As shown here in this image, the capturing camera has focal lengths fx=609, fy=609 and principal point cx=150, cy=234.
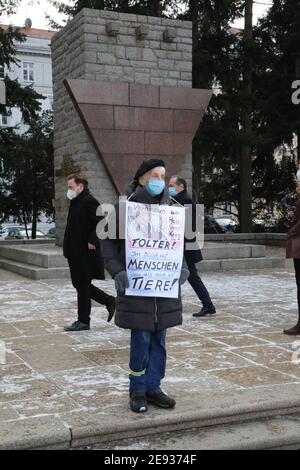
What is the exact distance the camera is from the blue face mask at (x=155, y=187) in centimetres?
426

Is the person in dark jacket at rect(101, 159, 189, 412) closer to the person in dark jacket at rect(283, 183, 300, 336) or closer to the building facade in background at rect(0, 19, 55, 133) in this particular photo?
the person in dark jacket at rect(283, 183, 300, 336)

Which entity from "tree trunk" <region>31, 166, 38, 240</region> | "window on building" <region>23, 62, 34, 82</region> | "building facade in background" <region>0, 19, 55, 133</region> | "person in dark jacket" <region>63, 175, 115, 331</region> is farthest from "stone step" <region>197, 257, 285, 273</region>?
"window on building" <region>23, 62, 34, 82</region>

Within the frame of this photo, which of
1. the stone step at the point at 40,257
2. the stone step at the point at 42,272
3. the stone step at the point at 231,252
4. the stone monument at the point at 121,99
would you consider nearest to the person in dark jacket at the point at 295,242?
the stone step at the point at 42,272

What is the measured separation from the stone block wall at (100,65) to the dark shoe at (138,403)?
9062 mm

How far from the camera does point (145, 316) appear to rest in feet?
13.7

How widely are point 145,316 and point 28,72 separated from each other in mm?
A: 55351

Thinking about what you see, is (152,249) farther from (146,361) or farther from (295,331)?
(295,331)

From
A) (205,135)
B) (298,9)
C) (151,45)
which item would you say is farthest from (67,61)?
(298,9)

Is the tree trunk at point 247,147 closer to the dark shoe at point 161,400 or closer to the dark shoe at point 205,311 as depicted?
the dark shoe at point 205,311

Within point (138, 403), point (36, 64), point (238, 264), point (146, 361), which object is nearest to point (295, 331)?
point (146, 361)

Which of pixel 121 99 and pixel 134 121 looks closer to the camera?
pixel 121 99

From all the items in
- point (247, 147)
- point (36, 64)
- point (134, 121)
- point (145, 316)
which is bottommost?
point (145, 316)

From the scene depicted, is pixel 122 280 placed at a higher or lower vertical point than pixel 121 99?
lower

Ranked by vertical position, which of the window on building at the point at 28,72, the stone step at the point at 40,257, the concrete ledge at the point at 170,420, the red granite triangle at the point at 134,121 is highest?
the window on building at the point at 28,72
